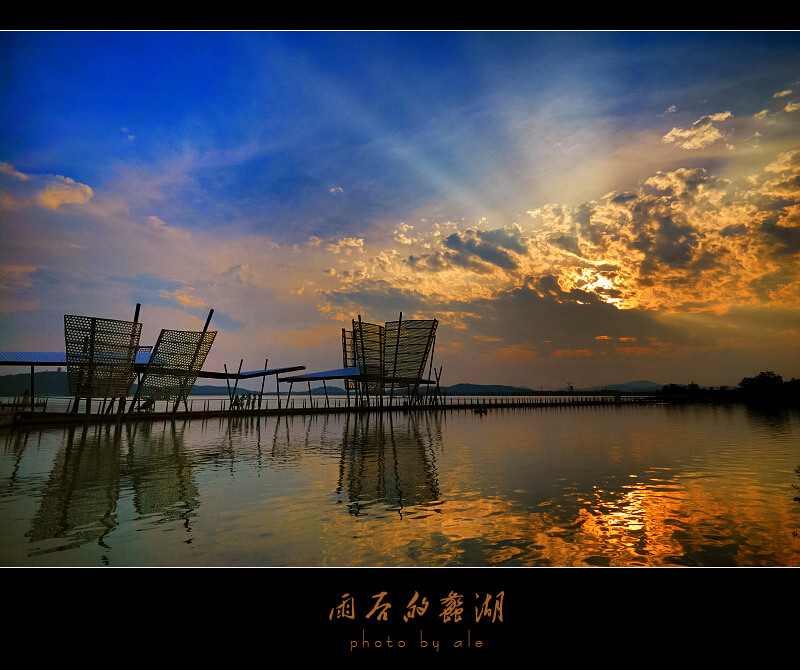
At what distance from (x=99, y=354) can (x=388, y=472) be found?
1389cm

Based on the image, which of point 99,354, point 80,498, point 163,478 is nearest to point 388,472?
point 163,478

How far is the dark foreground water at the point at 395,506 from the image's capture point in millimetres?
5320

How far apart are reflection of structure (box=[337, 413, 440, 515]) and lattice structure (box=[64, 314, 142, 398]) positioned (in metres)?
9.58

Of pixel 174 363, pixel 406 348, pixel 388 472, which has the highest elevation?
pixel 406 348

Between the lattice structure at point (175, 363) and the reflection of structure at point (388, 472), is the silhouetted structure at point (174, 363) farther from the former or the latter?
the reflection of structure at point (388, 472)

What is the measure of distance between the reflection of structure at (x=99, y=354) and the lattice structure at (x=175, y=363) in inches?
105

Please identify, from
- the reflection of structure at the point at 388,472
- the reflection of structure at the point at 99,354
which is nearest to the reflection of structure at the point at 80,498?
the reflection of structure at the point at 388,472

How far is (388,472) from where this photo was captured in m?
10.8

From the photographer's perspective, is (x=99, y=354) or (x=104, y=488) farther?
(x=99, y=354)

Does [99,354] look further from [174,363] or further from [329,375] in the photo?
[329,375]
